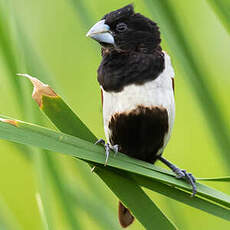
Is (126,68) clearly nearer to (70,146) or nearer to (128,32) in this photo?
(128,32)


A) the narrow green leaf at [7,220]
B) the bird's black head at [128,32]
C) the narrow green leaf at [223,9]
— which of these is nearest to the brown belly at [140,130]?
the bird's black head at [128,32]

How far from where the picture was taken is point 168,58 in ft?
5.91

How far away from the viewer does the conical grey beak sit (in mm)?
1599

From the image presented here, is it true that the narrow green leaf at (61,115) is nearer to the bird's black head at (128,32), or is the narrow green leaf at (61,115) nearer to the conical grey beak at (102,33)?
the conical grey beak at (102,33)

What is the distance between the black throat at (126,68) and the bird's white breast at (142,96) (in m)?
0.02

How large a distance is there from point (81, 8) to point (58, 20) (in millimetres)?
1802

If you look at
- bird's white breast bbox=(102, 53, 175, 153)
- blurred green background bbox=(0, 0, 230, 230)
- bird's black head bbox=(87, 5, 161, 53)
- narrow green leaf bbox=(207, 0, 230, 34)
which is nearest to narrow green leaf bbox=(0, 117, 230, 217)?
blurred green background bbox=(0, 0, 230, 230)

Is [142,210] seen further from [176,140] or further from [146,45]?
[176,140]

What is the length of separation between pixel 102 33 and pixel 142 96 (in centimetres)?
26

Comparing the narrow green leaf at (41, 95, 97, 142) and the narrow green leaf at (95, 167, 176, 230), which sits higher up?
the narrow green leaf at (41, 95, 97, 142)

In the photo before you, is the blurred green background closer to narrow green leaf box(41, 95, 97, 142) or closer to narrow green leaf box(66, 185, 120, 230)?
narrow green leaf box(66, 185, 120, 230)

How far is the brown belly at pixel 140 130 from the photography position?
166cm

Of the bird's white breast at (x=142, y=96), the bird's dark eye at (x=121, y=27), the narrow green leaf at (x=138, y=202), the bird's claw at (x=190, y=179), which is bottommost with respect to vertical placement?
the bird's claw at (x=190, y=179)

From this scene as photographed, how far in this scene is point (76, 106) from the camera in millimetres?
2918
